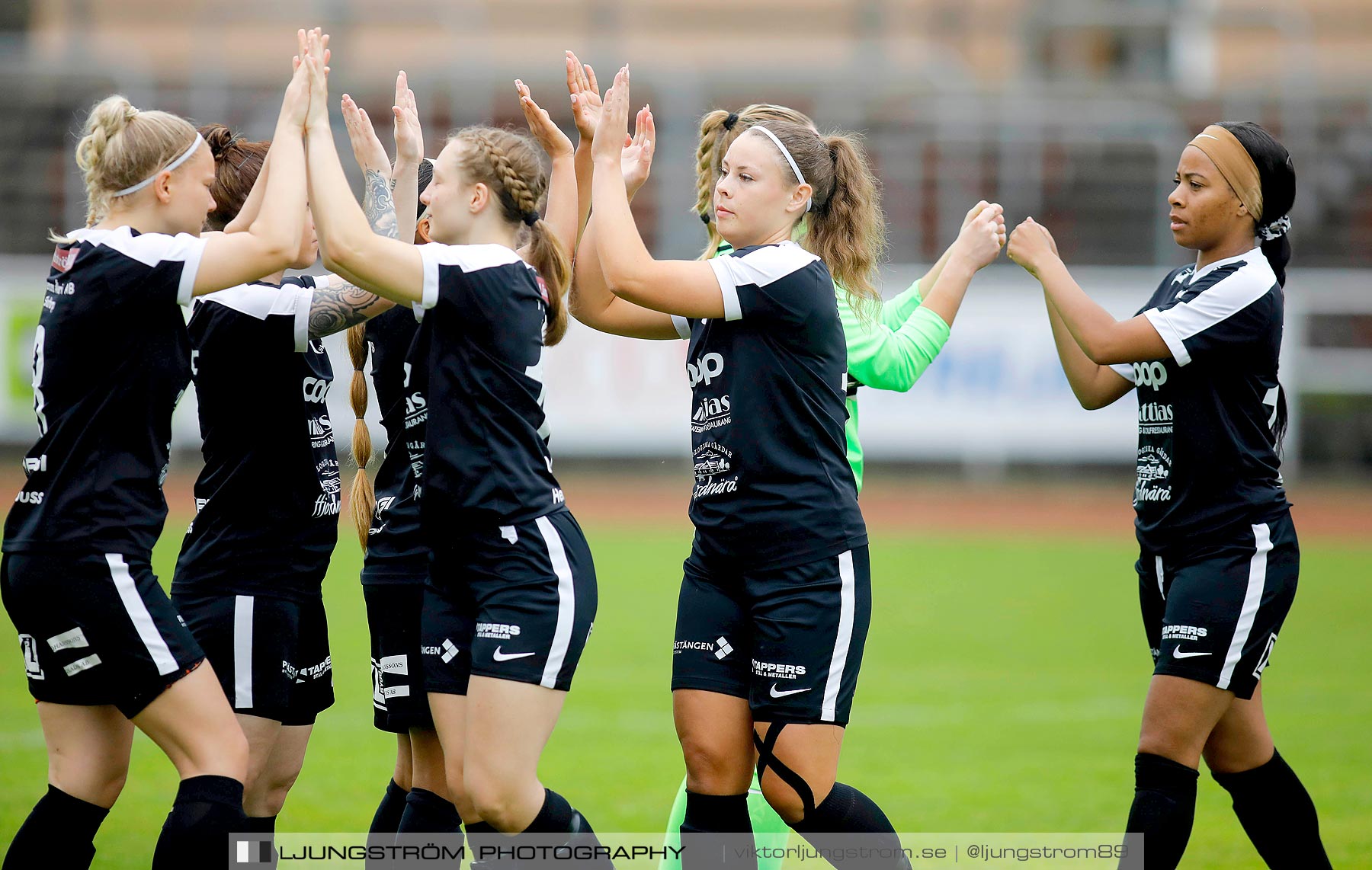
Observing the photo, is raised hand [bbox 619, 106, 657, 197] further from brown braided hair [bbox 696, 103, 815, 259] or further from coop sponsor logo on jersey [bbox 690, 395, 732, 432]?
coop sponsor logo on jersey [bbox 690, 395, 732, 432]

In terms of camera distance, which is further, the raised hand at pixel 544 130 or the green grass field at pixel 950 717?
the green grass field at pixel 950 717

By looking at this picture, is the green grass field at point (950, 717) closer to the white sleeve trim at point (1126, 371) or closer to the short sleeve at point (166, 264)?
the white sleeve trim at point (1126, 371)

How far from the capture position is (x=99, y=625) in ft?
11.0

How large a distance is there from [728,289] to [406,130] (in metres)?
1.10

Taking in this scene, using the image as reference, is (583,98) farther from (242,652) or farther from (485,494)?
(242,652)

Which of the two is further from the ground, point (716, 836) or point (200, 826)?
point (200, 826)

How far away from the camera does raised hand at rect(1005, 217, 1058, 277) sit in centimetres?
414

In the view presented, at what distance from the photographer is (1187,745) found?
3936 millimetres

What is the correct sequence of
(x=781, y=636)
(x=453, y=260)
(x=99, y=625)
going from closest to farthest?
1. (x=99, y=625)
2. (x=453, y=260)
3. (x=781, y=636)

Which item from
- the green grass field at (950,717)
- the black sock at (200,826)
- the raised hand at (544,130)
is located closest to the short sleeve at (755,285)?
the raised hand at (544,130)

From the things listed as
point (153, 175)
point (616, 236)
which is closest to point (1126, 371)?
point (616, 236)

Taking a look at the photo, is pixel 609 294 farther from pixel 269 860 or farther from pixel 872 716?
pixel 872 716

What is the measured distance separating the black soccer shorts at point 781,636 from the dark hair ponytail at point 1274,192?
1477mm

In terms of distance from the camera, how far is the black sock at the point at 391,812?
4.18m
